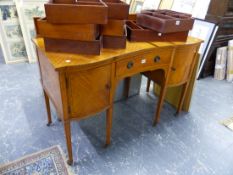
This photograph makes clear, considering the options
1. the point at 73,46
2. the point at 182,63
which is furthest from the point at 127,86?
the point at 73,46

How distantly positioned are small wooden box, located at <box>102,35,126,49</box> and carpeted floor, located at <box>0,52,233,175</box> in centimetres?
80

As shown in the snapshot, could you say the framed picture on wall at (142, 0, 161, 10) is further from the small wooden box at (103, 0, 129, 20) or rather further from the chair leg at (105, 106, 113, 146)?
the chair leg at (105, 106, 113, 146)

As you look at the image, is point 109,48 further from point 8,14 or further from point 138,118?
point 8,14

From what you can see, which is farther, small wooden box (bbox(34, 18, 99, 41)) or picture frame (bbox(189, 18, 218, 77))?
picture frame (bbox(189, 18, 218, 77))

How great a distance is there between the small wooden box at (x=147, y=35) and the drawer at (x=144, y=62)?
0.32 ft

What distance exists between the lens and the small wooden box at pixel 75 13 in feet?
3.26

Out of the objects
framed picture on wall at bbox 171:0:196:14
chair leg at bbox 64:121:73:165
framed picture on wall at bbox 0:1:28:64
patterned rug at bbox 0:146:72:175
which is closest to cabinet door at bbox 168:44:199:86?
chair leg at bbox 64:121:73:165

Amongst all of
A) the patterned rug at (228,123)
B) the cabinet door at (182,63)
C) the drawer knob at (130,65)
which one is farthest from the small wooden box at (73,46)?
the patterned rug at (228,123)

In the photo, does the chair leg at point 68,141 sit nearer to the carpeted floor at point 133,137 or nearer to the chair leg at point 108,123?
the carpeted floor at point 133,137

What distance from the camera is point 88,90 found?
1.15m

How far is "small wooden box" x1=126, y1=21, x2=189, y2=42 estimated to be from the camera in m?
1.37

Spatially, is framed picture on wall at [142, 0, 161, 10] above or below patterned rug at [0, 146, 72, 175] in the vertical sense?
above

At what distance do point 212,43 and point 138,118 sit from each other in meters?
1.42

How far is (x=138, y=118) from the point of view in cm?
190
